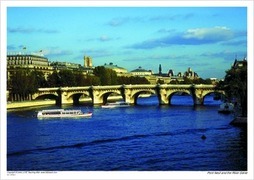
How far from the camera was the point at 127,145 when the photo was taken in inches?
355

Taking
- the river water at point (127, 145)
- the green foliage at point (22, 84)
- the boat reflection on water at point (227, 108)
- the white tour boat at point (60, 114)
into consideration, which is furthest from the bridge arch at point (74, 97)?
the river water at point (127, 145)

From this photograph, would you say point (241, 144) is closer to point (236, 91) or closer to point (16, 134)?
point (236, 91)

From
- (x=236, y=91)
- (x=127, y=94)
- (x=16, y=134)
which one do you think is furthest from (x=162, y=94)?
(x=16, y=134)

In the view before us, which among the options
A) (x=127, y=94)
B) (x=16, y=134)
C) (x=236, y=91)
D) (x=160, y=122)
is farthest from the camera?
(x=127, y=94)

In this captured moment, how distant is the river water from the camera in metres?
7.36

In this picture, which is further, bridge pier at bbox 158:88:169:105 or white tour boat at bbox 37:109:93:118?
bridge pier at bbox 158:88:169:105

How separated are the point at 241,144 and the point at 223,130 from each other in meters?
1.83

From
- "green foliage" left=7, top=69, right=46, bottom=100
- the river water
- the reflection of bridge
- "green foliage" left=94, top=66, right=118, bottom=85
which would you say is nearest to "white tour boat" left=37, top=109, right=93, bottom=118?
the river water

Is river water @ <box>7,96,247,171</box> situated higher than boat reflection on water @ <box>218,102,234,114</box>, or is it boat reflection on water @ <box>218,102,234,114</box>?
boat reflection on water @ <box>218,102,234,114</box>

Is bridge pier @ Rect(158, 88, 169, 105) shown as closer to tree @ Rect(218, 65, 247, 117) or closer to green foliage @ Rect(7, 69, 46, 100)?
green foliage @ Rect(7, 69, 46, 100)

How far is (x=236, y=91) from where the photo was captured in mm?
11445

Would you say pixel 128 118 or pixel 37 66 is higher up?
pixel 37 66

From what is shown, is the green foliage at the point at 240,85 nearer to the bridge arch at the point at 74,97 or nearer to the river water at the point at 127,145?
the river water at the point at 127,145

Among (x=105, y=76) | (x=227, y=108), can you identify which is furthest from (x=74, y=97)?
(x=227, y=108)
